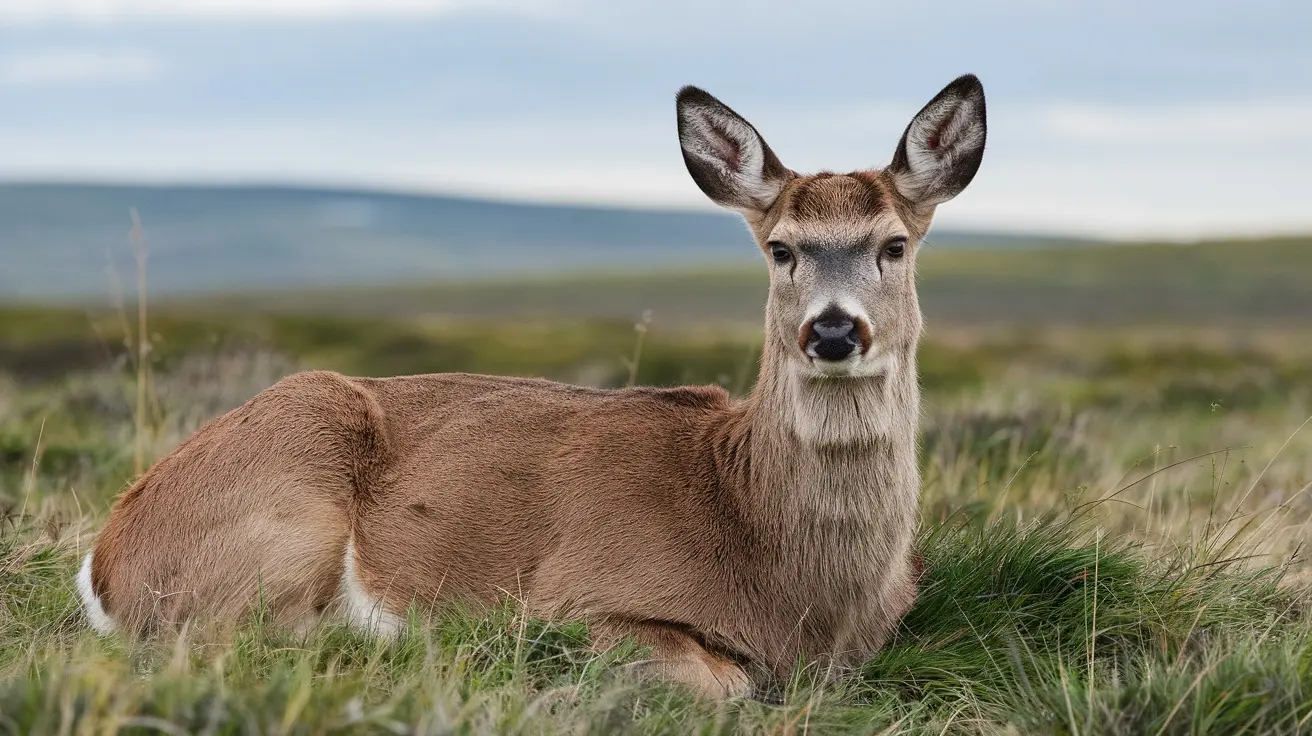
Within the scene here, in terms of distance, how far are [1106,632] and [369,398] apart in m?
3.04

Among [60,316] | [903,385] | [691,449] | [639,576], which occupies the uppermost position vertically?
[903,385]

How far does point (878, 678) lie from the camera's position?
16.7 feet

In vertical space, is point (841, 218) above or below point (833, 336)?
above

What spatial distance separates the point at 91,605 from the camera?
5.71 m

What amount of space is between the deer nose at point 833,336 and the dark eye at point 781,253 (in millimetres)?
507

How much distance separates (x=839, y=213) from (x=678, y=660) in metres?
1.70

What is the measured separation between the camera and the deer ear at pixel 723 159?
5590mm

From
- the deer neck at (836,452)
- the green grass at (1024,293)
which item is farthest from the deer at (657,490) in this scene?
the green grass at (1024,293)

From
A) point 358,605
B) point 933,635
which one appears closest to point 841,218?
point 933,635

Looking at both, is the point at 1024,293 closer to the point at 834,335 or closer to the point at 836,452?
the point at 836,452

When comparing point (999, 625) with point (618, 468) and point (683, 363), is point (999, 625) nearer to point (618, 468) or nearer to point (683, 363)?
point (618, 468)

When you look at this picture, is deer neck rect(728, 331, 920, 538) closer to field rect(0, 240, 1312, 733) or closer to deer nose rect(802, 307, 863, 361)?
deer nose rect(802, 307, 863, 361)

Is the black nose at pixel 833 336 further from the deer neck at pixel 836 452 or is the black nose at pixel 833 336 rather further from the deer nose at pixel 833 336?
the deer neck at pixel 836 452

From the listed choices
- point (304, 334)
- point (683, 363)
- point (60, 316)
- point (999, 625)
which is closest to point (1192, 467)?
point (999, 625)
